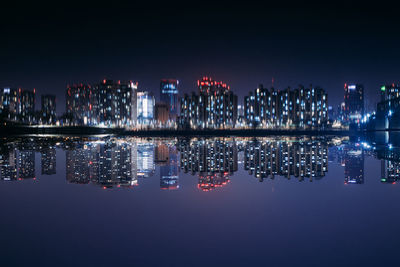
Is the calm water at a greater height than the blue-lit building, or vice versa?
the blue-lit building

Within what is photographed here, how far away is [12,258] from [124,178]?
5806 mm

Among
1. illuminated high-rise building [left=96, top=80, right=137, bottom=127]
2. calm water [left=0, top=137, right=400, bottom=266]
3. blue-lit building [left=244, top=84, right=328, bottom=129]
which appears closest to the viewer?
calm water [left=0, top=137, right=400, bottom=266]

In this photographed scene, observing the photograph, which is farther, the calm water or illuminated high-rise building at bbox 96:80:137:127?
illuminated high-rise building at bbox 96:80:137:127

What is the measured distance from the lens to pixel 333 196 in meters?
7.13

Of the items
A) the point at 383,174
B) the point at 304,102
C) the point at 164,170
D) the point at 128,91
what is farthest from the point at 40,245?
the point at 128,91

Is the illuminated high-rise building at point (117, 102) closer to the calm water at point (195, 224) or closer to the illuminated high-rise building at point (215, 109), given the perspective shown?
the illuminated high-rise building at point (215, 109)

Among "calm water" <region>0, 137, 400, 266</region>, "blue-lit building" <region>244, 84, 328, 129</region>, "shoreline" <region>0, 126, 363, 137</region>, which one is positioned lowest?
"calm water" <region>0, 137, 400, 266</region>

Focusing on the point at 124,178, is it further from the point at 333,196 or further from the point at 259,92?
the point at 259,92

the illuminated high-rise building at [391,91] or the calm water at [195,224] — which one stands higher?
the illuminated high-rise building at [391,91]

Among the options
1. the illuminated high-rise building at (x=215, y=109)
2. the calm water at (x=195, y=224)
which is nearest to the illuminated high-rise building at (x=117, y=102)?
the illuminated high-rise building at (x=215, y=109)

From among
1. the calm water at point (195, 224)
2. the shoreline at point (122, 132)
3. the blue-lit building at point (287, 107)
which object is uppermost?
the blue-lit building at point (287, 107)

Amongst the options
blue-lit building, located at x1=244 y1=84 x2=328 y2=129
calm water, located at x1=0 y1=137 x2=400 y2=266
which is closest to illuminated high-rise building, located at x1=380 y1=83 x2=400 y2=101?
blue-lit building, located at x1=244 y1=84 x2=328 y2=129

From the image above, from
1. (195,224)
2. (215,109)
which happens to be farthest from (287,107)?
(195,224)

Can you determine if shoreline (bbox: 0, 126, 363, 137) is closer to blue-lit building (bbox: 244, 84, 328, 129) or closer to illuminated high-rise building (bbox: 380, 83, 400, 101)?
blue-lit building (bbox: 244, 84, 328, 129)
